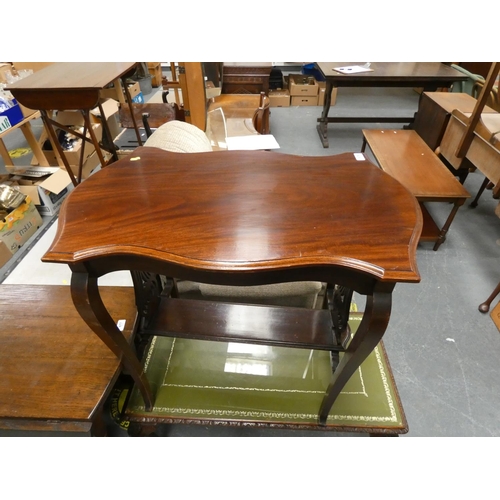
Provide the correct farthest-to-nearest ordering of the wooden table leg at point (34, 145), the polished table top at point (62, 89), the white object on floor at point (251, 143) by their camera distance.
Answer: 1. the wooden table leg at point (34, 145)
2. the white object on floor at point (251, 143)
3. the polished table top at point (62, 89)

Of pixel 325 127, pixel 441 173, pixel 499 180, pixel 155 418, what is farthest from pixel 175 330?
pixel 325 127

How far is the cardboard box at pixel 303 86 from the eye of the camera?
14.5 ft

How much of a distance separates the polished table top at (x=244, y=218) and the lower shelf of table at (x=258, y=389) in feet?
2.30

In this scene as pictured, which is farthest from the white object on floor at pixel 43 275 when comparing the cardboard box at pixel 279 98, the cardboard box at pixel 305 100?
the cardboard box at pixel 305 100

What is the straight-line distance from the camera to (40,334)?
3.89ft

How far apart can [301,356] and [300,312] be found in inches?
10.1

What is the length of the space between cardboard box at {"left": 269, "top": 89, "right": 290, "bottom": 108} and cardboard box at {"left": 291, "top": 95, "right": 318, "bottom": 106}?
0.09 metres

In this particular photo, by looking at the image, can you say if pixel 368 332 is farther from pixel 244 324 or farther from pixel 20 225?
pixel 20 225

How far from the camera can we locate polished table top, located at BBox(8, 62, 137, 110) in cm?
189

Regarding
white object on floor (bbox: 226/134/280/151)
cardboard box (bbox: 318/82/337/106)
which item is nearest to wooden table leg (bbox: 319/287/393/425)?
white object on floor (bbox: 226/134/280/151)

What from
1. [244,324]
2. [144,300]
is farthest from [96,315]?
[244,324]

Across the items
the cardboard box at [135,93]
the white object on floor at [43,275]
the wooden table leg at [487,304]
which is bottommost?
the wooden table leg at [487,304]

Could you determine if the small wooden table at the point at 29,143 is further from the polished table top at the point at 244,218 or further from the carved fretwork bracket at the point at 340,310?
the carved fretwork bracket at the point at 340,310

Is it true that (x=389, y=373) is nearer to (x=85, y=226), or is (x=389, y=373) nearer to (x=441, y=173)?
(x=85, y=226)
